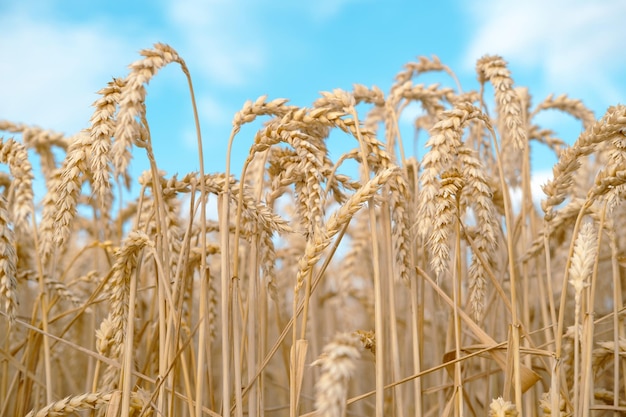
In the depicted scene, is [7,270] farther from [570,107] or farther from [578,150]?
[570,107]

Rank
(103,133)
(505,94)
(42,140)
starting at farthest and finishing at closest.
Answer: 1. (42,140)
2. (505,94)
3. (103,133)

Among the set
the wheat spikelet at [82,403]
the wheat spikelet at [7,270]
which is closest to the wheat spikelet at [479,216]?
the wheat spikelet at [82,403]

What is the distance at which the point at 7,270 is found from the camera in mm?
1975

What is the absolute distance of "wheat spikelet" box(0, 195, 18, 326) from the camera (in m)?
1.95

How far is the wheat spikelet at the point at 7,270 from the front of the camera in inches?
76.7

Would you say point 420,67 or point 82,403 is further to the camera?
point 420,67

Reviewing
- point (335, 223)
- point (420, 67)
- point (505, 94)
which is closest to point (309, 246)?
point (335, 223)

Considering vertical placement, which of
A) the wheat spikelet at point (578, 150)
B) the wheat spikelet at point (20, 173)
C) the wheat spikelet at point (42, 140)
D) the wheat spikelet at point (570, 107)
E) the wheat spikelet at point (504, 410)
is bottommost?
the wheat spikelet at point (504, 410)

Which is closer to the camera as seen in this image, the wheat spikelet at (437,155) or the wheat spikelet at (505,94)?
the wheat spikelet at (437,155)

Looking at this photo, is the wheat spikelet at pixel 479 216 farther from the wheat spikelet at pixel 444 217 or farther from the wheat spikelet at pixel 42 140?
the wheat spikelet at pixel 42 140

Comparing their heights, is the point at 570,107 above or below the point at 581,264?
above

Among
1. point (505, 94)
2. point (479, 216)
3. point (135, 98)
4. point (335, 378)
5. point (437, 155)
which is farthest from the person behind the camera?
point (505, 94)

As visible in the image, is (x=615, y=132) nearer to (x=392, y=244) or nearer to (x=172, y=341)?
(x=392, y=244)

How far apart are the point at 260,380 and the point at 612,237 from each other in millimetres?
1325
